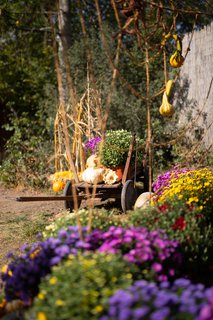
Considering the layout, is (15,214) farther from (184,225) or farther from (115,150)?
(184,225)

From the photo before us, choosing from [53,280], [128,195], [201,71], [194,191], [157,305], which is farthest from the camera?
[201,71]

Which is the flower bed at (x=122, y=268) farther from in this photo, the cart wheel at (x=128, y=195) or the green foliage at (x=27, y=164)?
the green foliage at (x=27, y=164)

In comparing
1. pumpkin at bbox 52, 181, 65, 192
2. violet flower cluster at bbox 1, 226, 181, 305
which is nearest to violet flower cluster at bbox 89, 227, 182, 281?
violet flower cluster at bbox 1, 226, 181, 305

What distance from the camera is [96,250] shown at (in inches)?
95.9

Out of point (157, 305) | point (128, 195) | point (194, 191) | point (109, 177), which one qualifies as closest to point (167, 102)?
point (194, 191)

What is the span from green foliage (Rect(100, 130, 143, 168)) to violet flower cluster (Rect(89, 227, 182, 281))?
102 inches

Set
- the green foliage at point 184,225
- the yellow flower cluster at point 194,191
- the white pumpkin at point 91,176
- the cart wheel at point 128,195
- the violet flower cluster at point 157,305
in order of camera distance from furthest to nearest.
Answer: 1. the white pumpkin at point 91,176
2. the cart wheel at point 128,195
3. the yellow flower cluster at point 194,191
4. the green foliage at point 184,225
5. the violet flower cluster at point 157,305

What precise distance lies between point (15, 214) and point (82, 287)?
14.7ft

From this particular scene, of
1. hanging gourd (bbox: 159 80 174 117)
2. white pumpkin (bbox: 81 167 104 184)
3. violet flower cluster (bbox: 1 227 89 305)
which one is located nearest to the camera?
violet flower cluster (bbox: 1 227 89 305)

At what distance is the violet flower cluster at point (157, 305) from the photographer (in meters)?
1.61

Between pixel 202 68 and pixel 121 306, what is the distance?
7240 millimetres

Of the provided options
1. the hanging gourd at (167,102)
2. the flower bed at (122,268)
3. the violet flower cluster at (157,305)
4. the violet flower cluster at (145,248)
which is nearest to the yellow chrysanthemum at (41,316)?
the flower bed at (122,268)

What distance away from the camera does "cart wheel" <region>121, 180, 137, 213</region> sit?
498cm

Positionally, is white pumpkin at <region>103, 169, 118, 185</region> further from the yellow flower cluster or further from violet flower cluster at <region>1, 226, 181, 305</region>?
violet flower cluster at <region>1, 226, 181, 305</region>
